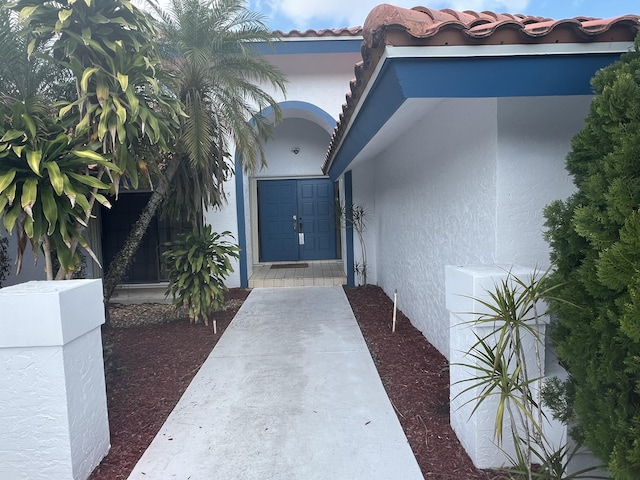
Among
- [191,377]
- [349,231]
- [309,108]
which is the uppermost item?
[309,108]

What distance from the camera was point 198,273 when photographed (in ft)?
21.7

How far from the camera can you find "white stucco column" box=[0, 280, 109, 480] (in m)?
2.46

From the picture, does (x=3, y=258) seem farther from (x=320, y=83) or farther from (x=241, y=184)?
(x=320, y=83)

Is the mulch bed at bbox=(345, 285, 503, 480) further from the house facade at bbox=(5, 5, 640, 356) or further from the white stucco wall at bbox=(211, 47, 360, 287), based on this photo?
the white stucco wall at bbox=(211, 47, 360, 287)

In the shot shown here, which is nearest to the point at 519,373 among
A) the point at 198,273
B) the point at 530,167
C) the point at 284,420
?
the point at 530,167

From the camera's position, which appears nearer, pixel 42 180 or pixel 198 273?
pixel 42 180

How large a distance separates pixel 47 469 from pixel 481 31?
375cm

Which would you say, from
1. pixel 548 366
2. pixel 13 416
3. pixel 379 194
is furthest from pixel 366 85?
pixel 379 194

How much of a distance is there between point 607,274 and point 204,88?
526 cm

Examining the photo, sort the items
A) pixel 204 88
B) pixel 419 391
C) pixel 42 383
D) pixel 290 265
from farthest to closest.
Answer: pixel 290 265, pixel 204 88, pixel 419 391, pixel 42 383

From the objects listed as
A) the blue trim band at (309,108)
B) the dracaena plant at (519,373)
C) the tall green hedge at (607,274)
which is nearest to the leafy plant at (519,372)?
the dracaena plant at (519,373)

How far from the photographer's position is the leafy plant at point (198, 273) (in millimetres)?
6535

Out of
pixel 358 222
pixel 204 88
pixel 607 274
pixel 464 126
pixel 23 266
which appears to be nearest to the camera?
pixel 607 274

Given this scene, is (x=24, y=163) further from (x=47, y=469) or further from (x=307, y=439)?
(x=307, y=439)
